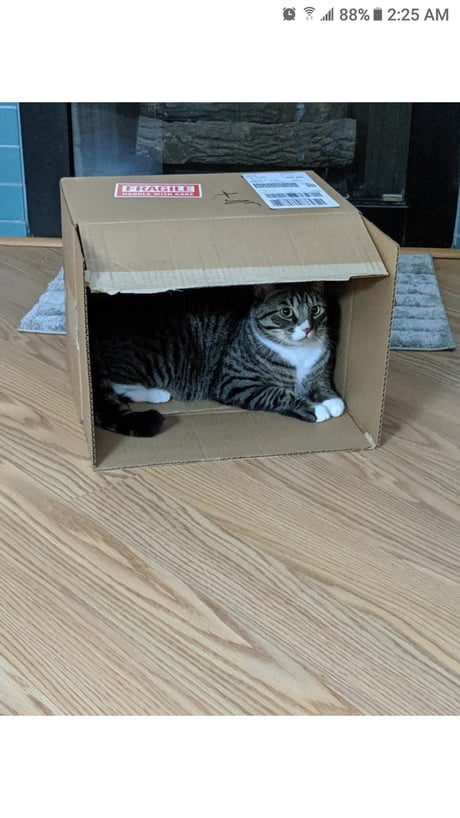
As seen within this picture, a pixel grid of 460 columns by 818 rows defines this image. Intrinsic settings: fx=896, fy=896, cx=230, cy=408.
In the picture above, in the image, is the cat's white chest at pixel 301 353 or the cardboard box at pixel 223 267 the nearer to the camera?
A: the cardboard box at pixel 223 267

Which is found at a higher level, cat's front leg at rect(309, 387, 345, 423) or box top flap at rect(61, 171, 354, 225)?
box top flap at rect(61, 171, 354, 225)

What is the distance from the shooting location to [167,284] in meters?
1.25

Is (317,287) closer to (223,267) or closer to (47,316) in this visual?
(223,267)

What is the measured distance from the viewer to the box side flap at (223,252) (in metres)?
1.25

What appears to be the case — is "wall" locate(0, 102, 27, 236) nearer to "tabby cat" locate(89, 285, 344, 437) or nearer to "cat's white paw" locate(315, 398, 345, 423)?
"tabby cat" locate(89, 285, 344, 437)

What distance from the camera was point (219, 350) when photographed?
63.9 inches

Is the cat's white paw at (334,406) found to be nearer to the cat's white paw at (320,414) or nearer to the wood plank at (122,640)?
the cat's white paw at (320,414)

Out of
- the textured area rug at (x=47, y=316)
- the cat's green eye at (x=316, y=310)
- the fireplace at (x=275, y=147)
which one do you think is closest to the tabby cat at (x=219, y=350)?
the cat's green eye at (x=316, y=310)

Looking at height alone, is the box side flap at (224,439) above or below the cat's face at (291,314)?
below

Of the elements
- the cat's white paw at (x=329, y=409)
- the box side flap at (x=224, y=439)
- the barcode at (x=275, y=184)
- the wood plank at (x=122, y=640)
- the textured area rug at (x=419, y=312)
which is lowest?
the wood plank at (x=122, y=640)

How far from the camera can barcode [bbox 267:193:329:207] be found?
4.66 ft

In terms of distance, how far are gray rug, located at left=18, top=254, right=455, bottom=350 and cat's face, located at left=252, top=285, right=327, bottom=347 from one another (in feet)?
1.16

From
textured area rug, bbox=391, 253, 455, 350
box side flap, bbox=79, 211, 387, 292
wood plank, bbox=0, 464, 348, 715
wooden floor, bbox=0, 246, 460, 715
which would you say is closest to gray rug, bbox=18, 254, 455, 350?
textured area rug, bbox=391, 253, 455, 350

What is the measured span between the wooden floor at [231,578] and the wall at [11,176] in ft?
3.16
